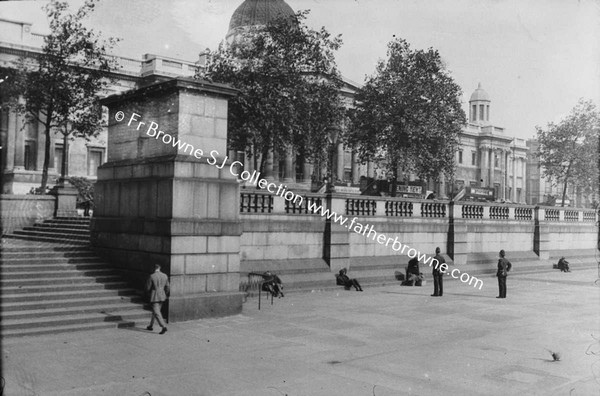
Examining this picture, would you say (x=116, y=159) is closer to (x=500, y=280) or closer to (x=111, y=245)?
(x=111, y=245)

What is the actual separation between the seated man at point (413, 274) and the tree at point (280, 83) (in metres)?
10.8

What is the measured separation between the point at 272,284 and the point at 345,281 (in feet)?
12.5

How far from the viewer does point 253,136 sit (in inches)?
1209

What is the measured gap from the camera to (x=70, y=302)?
1359 cm

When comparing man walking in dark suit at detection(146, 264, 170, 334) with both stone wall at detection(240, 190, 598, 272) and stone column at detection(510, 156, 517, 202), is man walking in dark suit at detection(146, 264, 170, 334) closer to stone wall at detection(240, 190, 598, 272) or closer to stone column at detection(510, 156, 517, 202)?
stone wall at detection(240, 190, 598, 272)

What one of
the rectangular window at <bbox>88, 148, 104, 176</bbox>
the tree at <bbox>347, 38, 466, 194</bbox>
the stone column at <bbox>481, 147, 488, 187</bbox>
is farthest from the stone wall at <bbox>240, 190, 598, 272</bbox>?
the stone column at <bbox>481, 147, 488, 187</bbox>

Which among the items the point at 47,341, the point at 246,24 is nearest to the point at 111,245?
the point at 47,341

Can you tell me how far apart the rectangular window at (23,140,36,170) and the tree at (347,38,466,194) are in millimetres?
27100

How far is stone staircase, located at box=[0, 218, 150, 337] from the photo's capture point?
12.6 meters

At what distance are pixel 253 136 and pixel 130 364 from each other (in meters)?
21.6

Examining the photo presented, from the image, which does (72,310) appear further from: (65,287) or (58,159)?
(58,159)

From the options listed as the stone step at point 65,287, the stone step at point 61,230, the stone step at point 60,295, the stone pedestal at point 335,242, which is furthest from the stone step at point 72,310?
the stone pedestal at point 335,242

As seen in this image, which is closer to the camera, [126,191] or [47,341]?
[47,341]

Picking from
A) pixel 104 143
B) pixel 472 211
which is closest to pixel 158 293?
pixel 472 211
